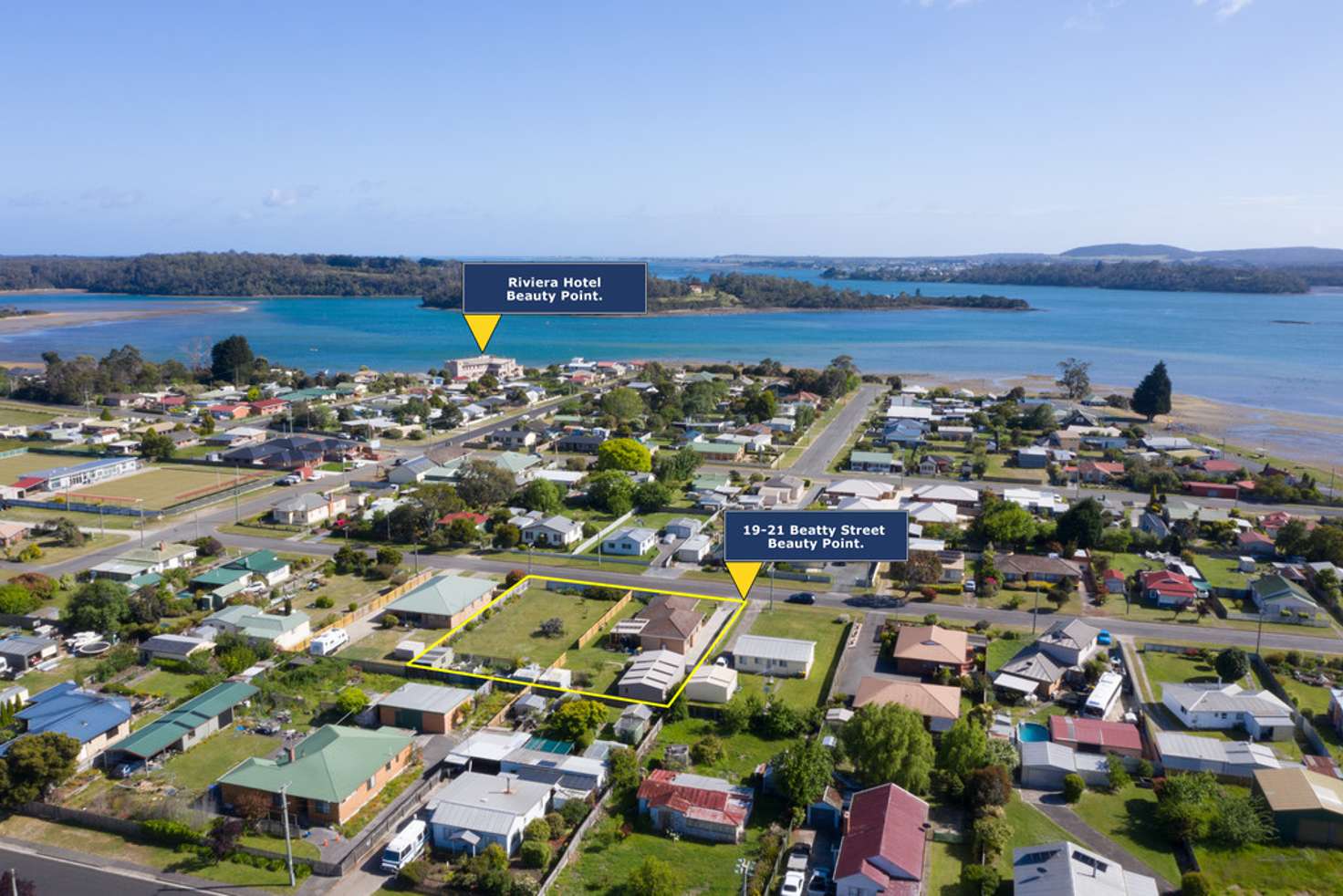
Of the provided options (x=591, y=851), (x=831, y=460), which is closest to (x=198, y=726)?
(x=591, y=851)

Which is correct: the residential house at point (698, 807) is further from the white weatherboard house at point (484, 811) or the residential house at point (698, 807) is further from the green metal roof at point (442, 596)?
the green metal roof at point (442, 596)

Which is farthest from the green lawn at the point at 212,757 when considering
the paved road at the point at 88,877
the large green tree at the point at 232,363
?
the large green tree at the point at 232,363

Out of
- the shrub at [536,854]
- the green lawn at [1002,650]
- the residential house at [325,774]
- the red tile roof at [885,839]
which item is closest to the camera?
the red tile roof at [885,839]

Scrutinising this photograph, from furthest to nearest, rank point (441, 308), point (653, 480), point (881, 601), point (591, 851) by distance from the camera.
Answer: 1. point (441, 308)
2. point (653, 480)
3. point (881, 601)
4. point (591, 851)

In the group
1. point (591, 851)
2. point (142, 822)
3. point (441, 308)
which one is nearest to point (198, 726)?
point (142, 822)

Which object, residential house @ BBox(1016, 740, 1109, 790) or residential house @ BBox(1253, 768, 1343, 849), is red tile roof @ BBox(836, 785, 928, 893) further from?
residential house @ BBox(1253, 768, 1343, 849)

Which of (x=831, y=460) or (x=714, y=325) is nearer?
(x=831, y=460)

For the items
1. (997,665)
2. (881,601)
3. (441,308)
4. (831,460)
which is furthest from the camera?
(441,308)

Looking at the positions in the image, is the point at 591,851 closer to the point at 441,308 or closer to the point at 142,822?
the point at 142,822
